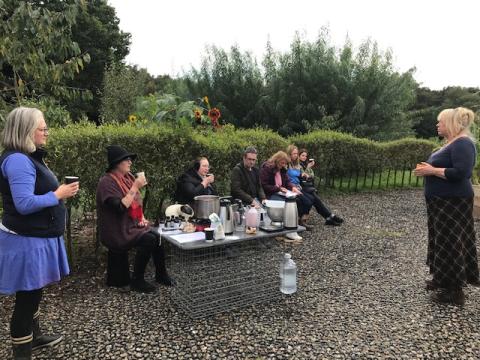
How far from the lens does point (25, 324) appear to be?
8.96ft

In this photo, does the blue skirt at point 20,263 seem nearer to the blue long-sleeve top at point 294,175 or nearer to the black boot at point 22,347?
the black boot at point 22,347

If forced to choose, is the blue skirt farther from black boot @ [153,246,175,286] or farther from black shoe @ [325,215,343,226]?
black shoe @ [325,215,343,226]

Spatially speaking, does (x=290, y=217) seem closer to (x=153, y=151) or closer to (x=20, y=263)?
(x=153, y=151)

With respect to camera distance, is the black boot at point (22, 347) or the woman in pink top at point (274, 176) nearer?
the black boot at point (22, 347)

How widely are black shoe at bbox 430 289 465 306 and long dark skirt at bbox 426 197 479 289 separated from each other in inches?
2.6

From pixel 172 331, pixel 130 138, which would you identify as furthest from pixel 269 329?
pixel 130 138

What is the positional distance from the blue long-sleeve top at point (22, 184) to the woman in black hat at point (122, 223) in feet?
4.35

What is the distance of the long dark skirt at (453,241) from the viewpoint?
3.86m

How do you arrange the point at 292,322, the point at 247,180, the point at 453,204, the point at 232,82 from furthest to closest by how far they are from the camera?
the point at 232,82 → the point at 247,180 → the point at 453,204 → the point at 292,322

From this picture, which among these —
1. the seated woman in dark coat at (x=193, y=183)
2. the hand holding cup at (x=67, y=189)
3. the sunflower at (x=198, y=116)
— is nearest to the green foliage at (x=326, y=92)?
the sunflower at (x=198, y=116)

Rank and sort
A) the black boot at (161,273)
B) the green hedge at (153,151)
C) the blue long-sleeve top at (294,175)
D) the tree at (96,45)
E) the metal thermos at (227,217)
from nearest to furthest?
the metal thermos at (227,217) → the black boot at (161,273) → the green hedge at (153,151) → the blue long-sleeve top at (294,175) → the tree at (96,45)

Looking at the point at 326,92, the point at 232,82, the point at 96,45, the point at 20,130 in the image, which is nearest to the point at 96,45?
the point at 96,45

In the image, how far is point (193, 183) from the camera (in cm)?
510

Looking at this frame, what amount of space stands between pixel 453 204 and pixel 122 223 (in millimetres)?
3439
